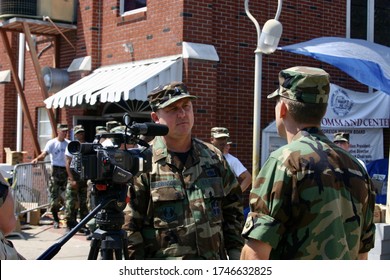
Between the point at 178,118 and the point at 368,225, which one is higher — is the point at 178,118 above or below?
above

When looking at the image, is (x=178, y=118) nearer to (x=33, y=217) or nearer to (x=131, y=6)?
(x=33, y=217)

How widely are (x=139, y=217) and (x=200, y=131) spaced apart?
6.80m

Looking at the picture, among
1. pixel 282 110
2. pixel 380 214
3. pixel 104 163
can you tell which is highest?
pixel 282 110

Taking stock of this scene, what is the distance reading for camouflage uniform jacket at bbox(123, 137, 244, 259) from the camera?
3.46 metres

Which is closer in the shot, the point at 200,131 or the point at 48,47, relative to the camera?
the point at 200,131

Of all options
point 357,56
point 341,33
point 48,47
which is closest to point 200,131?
point 357,56

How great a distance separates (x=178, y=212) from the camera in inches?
138

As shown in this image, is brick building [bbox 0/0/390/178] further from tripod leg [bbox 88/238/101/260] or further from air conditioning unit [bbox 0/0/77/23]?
tripod leg [bbox 88/238/101/260]

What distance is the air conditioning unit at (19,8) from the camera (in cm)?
1234

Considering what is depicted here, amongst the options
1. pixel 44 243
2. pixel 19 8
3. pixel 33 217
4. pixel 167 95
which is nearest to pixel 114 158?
pixel 167 95

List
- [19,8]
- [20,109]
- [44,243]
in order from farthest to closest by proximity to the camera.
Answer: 1. [20,109]
2. [19,8]
3. [44,243]

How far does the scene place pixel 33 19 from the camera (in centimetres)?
1238

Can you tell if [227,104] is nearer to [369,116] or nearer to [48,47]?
[369,116]

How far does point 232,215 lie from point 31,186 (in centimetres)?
838
